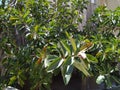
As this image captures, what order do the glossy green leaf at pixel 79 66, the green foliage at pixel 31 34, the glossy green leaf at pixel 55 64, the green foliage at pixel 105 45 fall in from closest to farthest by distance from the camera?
1. the glossy green leaf at pixel 79 66
2. the glossy green leaf at pixel 55 64
3. the green foliage at pixel 105 45
4. the green foliage at pixel 31 34

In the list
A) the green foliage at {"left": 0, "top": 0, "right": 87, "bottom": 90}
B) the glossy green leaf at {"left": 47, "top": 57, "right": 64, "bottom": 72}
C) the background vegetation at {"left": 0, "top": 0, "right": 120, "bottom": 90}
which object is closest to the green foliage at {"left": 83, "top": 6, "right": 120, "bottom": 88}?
the background vegetation at {"left": 0, "top": 0, "right": 120, "bottom": 90}

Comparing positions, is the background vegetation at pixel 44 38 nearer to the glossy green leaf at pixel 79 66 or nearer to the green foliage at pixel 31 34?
the green foliage at pixel 31 34

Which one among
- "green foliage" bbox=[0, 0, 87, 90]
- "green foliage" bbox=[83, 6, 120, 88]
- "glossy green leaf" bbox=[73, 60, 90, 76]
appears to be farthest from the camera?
"green foliage" bbox=[0, 0, 87, 90]

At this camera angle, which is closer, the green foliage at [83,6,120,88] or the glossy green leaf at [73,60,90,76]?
the glossy green leaf at [73,60,90,76]

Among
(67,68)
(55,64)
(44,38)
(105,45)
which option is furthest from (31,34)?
(67,68)

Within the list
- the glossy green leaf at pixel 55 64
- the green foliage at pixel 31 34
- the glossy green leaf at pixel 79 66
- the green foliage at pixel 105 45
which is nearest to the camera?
the glossy green leaf at pixel 79 66

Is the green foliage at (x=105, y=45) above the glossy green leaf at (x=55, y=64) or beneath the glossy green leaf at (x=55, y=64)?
beneath

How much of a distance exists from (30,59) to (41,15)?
1.32m

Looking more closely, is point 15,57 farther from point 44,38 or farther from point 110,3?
point 110,3

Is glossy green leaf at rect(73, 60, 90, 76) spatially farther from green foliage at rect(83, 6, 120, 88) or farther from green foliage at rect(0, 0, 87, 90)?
green foliage at rect(83, 6, 120, 88)

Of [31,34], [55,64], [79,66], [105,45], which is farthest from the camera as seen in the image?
[31,34]

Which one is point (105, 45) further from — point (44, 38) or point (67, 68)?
point (67, 68)

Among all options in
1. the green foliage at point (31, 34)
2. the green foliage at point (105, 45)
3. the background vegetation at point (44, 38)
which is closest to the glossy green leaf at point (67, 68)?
the background vegetation at point (44, 38)

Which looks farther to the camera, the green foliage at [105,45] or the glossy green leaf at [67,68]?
the green foliage at [105,45]
